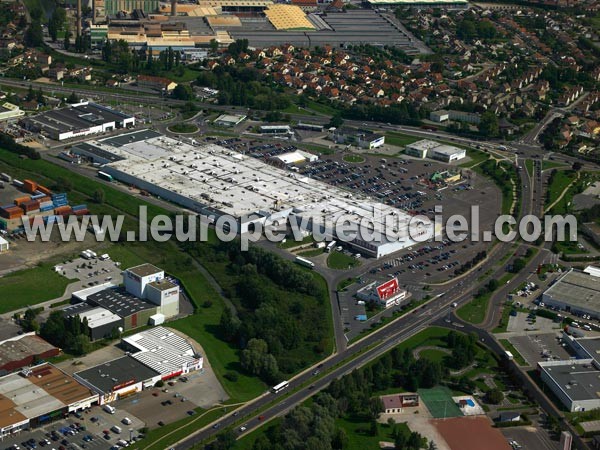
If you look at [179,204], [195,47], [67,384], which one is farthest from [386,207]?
[195,47]

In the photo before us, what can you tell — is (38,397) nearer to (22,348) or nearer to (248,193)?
(22,348)

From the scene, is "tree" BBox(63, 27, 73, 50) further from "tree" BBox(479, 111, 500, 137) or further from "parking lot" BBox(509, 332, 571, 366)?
"parking lot" BBox(509, 332, 571, 366)

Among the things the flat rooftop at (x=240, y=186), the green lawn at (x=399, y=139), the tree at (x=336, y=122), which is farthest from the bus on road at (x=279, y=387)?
the tree at (x=336, y=122)

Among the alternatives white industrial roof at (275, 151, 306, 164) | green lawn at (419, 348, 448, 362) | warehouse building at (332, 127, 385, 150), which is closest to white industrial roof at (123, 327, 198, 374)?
green lawn at (419, 348, 448, 362)

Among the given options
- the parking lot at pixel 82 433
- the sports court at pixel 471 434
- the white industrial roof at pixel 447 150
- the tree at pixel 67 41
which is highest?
the tree at pixel 67 41

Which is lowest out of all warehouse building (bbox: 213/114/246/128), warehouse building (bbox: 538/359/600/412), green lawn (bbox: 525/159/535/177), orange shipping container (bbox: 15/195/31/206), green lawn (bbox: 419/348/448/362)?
green lawn (bbox: 419/348/448/362)

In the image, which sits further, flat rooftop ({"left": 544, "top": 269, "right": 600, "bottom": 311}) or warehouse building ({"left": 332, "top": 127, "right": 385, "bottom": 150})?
warehouse building ({"left": 332, "top": 127, "right": 385, "bottom": 150})

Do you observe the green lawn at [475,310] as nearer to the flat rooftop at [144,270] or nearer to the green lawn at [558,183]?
the flat rooftop at [144,270]
